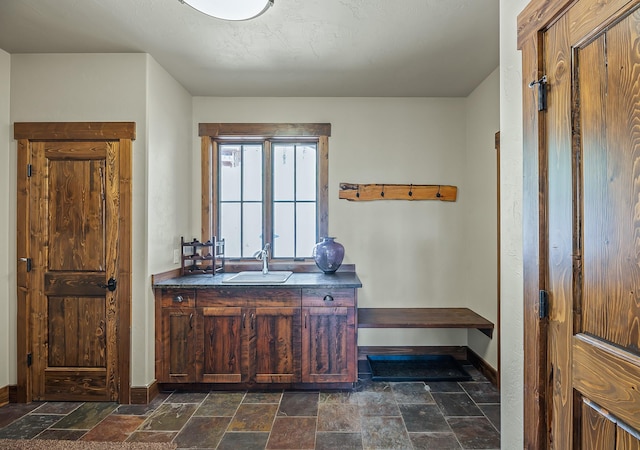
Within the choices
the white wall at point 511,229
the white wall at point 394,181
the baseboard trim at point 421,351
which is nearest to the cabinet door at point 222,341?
the white wall at point 394,181

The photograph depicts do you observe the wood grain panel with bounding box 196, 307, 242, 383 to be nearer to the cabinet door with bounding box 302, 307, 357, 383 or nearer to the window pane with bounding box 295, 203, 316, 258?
the cabinet door with bounding box 302, 307, 357, 383

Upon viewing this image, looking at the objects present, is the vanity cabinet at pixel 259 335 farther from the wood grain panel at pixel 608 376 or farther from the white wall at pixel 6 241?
the wood grain panel at pixel 608 376

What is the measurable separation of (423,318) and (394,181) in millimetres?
1401

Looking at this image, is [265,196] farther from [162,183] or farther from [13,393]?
[13,393]

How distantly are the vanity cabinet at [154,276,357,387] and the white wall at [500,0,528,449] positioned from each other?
141 cm

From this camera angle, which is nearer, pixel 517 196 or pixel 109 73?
pixel 517 196

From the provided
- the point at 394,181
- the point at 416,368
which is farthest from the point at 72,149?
the point at 416,368

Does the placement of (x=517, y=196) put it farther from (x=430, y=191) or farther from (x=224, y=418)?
(x=224, y=418)

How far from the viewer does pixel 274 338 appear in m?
2.75

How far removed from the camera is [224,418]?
2.40m

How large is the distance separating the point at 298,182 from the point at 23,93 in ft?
7.85

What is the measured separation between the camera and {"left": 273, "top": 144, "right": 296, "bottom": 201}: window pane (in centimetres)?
357

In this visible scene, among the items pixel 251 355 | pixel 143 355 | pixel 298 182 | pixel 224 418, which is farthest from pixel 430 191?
pixel 143 355

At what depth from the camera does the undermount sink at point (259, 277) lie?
9.27 ft
